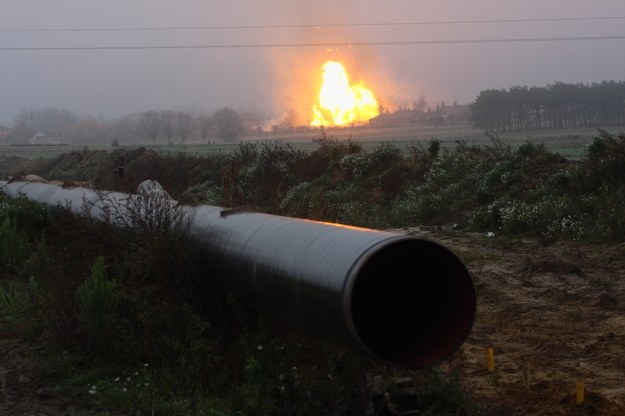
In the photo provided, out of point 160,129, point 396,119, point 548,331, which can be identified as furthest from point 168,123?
point 548,331

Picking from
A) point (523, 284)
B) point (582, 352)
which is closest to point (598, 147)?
point (523, 284)

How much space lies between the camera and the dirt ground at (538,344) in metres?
6.80

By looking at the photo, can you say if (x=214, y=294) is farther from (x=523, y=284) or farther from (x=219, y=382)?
(x=523, y=284)

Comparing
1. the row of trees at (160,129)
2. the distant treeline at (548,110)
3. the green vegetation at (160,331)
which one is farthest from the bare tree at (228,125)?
the green vegetation at (160,331)

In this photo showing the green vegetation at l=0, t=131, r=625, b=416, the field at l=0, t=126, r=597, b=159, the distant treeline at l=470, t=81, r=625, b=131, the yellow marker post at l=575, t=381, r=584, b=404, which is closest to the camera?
the green vegetation at l=0, t=131, r=625, b=416

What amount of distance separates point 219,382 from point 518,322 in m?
4.84

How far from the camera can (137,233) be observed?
334 inches

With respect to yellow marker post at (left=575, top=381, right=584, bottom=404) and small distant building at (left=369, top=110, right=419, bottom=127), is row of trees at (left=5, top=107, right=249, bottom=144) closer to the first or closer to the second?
small distant building at (left=369, top=110, right=419, bottom=127)

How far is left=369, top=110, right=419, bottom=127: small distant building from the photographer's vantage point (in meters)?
119

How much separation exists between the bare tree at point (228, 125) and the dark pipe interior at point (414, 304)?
406ft

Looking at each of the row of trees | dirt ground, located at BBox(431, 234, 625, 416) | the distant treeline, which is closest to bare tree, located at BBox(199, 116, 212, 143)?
the row of trees

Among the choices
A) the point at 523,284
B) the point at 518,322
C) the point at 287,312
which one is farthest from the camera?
the point at 523,284

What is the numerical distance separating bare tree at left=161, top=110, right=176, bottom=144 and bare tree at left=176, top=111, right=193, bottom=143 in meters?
1.15

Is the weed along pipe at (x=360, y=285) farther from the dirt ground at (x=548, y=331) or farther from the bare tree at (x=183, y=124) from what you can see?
the bare tree at (x=183, y=124)
